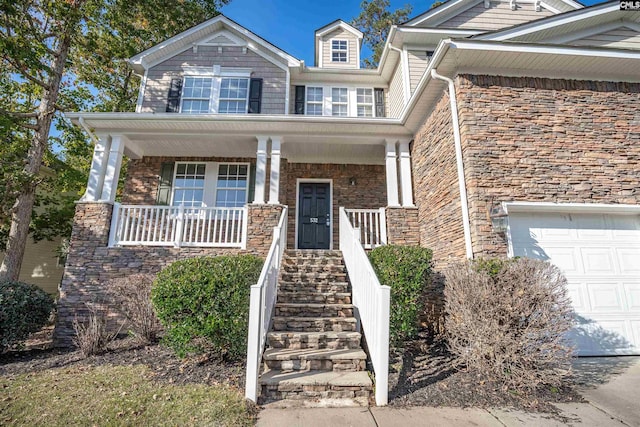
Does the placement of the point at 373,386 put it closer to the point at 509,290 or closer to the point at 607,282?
the point at 509,290

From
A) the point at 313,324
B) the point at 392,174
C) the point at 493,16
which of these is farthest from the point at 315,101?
the point at 313,324

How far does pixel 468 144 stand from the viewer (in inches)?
199

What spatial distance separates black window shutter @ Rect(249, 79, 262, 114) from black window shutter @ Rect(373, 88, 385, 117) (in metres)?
3.69

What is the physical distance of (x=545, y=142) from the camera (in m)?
5.18

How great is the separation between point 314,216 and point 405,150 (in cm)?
305

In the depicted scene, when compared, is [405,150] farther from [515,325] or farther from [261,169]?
[515,325]

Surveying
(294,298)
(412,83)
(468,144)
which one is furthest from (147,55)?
(468,144)

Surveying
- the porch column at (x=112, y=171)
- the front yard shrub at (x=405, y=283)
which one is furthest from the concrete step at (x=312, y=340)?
the porch column at (x=112, y=171)

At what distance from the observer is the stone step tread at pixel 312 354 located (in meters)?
3.68

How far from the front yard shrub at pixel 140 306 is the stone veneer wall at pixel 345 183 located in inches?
159

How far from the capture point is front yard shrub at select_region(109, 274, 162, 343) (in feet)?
17.1

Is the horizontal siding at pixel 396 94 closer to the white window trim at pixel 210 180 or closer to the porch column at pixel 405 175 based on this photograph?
the porch column at pixel 405 175

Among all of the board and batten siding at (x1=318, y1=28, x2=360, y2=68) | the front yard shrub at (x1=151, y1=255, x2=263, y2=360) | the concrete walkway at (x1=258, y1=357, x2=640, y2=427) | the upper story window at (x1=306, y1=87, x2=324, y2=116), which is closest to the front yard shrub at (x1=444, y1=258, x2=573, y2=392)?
the concrete walkway at (x1=258, y1=357, x2=640, y2=427)

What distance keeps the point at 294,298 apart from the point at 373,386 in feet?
6.79
